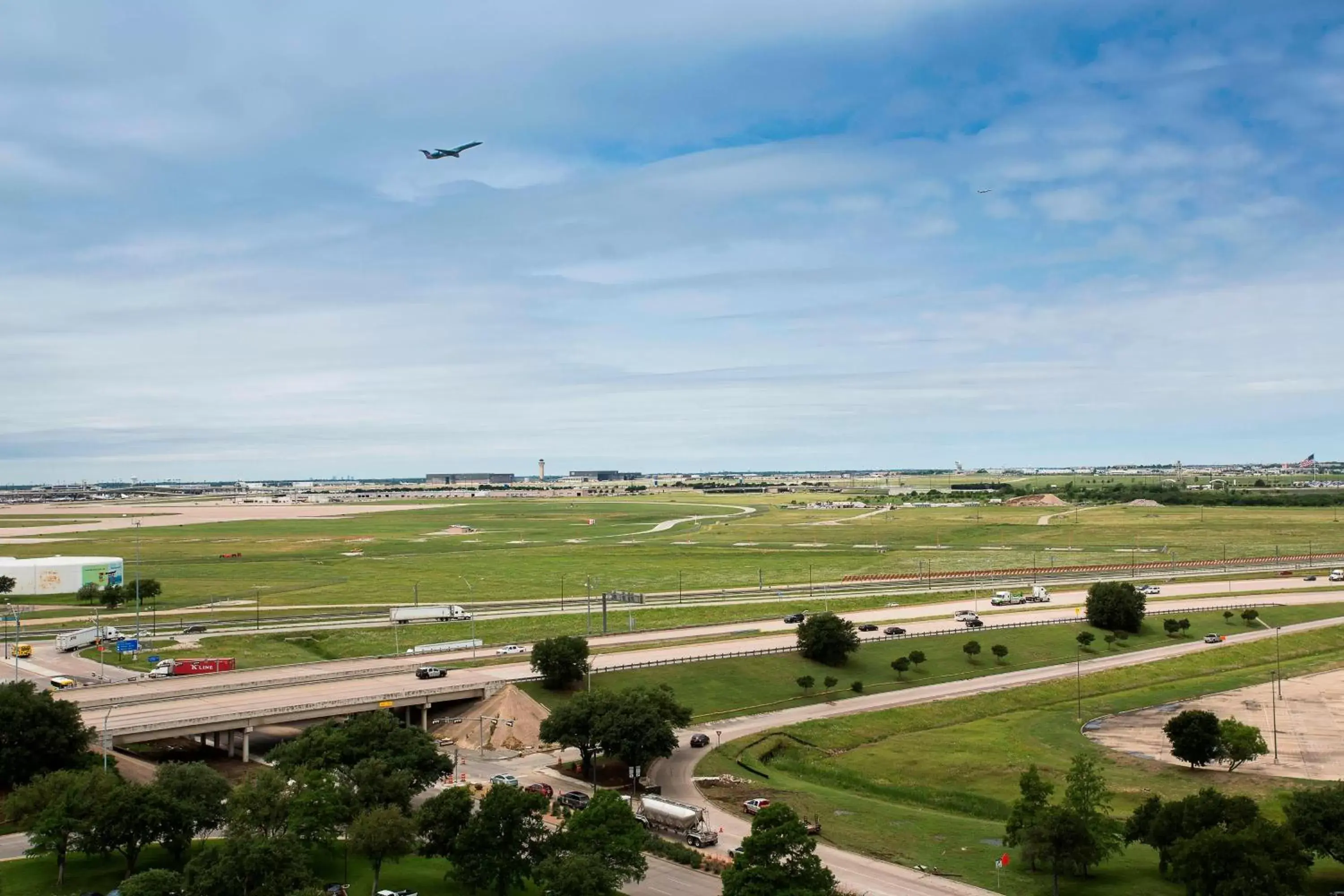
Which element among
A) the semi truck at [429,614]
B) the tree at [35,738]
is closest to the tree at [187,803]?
the tree at [35,738]

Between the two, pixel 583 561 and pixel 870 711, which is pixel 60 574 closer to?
pixel 583 561

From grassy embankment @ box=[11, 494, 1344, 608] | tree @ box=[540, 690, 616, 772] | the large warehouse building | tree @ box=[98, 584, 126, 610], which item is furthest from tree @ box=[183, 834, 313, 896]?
the large warehouse building

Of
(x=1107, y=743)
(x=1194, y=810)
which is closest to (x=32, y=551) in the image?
(x=1107, y=743)

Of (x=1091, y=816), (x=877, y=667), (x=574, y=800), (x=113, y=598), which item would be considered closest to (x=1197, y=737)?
(x=1091, y=816)

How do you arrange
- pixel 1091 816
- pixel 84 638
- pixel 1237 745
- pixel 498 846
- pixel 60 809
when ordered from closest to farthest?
pixel 498 846 < pixel 60 809 < pixel 1091 816 < pixel 1237 745 < pixel 84 638

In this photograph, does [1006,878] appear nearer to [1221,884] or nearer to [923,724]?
[1221,884]

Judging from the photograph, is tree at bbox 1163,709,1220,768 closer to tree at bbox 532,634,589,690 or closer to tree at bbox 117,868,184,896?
tree at bbox 532,634,589,690

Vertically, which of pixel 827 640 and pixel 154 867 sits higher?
pixel 827 640
